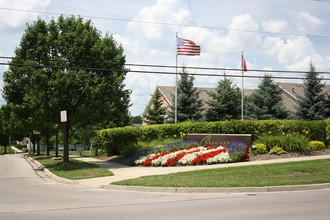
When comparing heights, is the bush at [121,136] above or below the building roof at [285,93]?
Answer: below

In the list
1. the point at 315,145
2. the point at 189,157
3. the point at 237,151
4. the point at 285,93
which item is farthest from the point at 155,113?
the point at 285,93

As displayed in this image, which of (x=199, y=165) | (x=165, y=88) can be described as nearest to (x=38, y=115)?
(x=199, y=165)

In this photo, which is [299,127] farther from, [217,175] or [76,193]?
[76,193]

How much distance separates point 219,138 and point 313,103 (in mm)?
16743

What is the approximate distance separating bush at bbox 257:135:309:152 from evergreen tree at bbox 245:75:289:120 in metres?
14.2

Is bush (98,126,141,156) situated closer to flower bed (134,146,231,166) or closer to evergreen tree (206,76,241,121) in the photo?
flower bed (134,146,231,166)

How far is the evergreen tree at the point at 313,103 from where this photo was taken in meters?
32.3

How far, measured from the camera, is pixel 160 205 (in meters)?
8.84

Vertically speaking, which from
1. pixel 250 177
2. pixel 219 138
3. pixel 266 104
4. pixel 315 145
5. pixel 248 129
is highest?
pixel 266 104

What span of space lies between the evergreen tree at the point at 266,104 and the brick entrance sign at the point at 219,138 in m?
13.8

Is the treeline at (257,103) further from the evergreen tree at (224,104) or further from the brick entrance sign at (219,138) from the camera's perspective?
the brick entrance sign at (219,138)

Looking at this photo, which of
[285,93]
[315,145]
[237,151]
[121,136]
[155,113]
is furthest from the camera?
[285,93]

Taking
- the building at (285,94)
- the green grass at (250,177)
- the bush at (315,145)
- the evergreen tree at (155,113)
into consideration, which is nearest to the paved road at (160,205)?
the green grass at (250,177)

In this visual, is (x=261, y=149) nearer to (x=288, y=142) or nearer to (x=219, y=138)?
(x=288, y=142)
